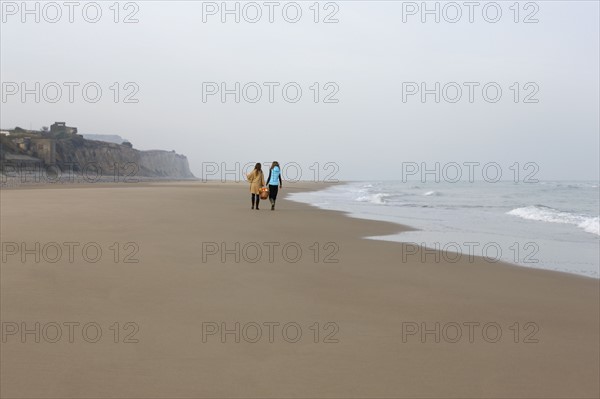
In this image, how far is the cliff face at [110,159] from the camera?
3689 inches

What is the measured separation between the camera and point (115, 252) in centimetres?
700

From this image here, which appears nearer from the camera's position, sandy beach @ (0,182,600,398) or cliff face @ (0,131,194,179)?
sandy beach @ (0,182,600,398)

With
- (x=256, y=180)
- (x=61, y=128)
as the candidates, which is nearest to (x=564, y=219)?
(x=256, y=180)

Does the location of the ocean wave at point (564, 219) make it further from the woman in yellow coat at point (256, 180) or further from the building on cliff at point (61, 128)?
the building on cliff at point (61, 128)

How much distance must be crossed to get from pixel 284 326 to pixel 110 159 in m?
115

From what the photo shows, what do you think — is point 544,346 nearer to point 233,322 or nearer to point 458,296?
point 458,296

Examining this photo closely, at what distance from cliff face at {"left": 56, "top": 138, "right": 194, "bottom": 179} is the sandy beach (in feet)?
292

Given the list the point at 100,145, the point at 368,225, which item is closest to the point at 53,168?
the point at 100,145

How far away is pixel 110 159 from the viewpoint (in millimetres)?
111312

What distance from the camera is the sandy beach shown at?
2895 mm

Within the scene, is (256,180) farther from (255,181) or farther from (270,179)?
(270,179)

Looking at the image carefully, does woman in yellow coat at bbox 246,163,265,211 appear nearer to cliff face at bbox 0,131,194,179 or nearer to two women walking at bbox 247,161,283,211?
two women walking at bbox 247,161,283,211

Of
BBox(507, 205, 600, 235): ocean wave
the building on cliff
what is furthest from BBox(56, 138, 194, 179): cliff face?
BBox(507, 205, 600, 235): ocean wave

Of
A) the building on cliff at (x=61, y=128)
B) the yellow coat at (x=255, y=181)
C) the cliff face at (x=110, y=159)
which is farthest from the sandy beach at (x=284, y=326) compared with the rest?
the building on cliff at (x=61, y=128)
